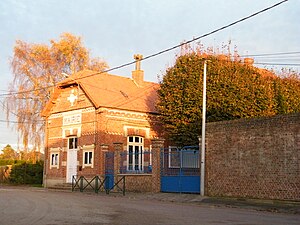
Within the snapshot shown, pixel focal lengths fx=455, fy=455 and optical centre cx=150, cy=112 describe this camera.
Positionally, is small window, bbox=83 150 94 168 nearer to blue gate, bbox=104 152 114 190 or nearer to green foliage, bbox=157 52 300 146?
blue gate, bbox=104 152 114 190

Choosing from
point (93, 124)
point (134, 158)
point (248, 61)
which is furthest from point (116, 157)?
point (248, 61)

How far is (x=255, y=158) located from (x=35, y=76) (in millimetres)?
26287

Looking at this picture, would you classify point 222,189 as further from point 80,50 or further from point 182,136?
point 80,50

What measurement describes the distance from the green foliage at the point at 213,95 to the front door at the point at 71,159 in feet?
23.3

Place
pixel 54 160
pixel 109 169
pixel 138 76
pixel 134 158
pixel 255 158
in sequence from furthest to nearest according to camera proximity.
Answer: pixel 138 76 < pixel 54 160 < pixel 134 158 < pixel 109 169 < pixel 255 158

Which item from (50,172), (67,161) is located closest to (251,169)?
(67,161)

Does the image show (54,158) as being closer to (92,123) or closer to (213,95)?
(92,123)

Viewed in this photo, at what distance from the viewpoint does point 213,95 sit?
27.0m

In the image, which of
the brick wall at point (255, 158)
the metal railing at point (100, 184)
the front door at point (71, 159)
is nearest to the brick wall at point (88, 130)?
the front door at point (71, 159)

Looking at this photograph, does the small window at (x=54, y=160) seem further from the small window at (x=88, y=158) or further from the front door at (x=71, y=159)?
the small window at (x=88, y=158)

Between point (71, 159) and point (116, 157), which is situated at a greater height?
point (116, 157)

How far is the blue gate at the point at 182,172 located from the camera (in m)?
24.0

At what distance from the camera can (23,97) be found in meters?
40.5

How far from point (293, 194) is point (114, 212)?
8.08 m
